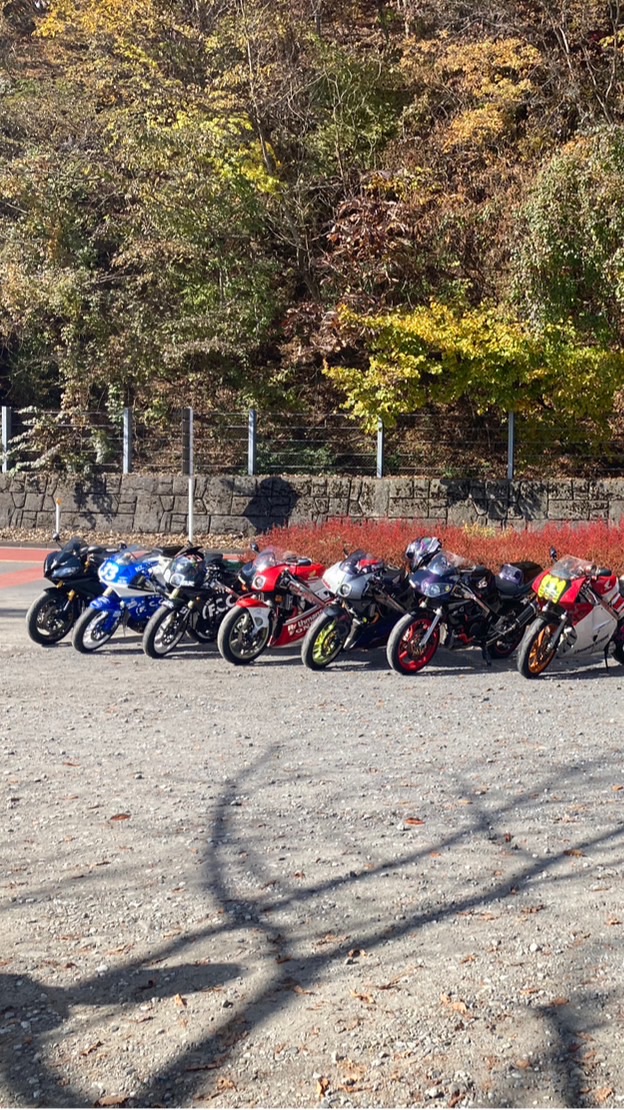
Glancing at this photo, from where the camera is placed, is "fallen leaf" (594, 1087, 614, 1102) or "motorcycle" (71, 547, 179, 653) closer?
"fallen leaf" (594, 1087, 614, 1102)

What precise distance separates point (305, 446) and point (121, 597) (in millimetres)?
14730

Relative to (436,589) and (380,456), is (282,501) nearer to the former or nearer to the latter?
(380,456)

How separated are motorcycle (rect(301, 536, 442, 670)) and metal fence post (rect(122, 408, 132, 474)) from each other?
15953 millimetres

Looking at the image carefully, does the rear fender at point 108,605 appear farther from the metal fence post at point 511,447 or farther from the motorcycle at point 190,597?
the metal fence post at point 511,447

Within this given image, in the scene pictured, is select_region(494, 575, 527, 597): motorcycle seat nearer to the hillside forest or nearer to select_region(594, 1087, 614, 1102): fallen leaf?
select_region(594, 1087, 614, 1102): fallen leaf

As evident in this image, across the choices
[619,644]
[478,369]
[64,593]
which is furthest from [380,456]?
[619,644]

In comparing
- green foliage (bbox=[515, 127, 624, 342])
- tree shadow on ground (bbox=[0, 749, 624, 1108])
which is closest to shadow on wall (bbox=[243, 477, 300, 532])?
green foliage (bbox=[515, 127, 624, 342])

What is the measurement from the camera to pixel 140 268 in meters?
30.6

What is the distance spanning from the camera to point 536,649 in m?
11.7

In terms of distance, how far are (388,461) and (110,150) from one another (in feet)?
35.9

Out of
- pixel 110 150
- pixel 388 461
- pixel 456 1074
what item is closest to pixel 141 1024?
pixel 456 1074

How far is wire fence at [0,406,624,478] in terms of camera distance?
25719mm

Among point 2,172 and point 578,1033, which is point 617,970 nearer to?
point 578,1033

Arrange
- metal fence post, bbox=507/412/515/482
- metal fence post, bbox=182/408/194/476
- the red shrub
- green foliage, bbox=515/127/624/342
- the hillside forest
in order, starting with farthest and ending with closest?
1. metal fence post, bbox=507/412/515/482
2. the hillside forest
3. green foliage, bbox=515/127/624/342
4. metal fence post, bbox=182/408/194/476
5. the red shrub
